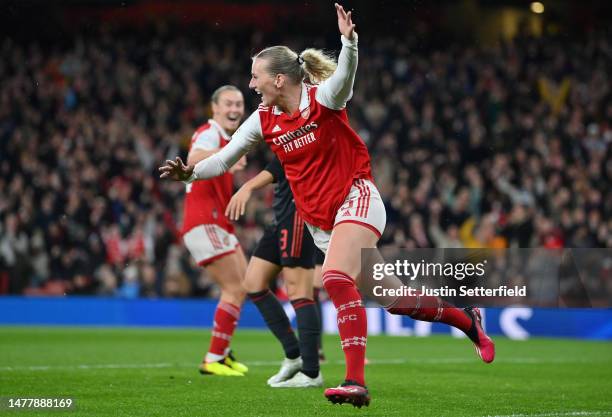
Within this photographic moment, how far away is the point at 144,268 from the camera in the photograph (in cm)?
1969

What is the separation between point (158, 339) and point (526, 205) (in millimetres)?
7460

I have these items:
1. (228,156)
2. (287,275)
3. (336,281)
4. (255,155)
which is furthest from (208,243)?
(255,155)

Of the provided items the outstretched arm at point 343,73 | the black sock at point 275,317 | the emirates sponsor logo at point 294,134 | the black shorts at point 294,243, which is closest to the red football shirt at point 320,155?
the emirates sponsor logo at point 294,134

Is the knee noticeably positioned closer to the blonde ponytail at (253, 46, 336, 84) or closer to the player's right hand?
the blonde ponytail at (253, 46, 336, 84)

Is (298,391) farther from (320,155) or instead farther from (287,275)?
(320,155)

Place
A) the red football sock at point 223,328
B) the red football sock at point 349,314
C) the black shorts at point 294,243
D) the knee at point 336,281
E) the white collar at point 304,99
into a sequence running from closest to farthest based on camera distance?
the red football sock at point 349,314, the knee at point 336,281, the white collar at point 304,99, the black shorts at point 294,243, the red football sock at point 223,328

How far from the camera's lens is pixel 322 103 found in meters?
6.58

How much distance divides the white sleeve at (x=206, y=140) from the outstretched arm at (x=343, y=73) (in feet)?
10.1

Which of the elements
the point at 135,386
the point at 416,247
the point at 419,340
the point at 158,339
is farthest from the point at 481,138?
the point at 135,386

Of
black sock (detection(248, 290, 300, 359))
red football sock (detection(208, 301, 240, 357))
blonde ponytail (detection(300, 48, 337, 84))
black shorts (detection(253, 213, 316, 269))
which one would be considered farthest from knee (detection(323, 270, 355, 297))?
red football sock (detection(208, 301, 240, 357))

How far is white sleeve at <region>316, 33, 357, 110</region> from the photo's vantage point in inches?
243

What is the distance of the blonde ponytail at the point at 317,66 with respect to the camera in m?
7.04

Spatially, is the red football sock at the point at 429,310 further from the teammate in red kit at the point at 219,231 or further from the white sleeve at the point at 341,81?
the teammate in red kit at the point at 219,231

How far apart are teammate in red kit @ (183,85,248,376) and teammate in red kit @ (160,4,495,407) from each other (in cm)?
259
